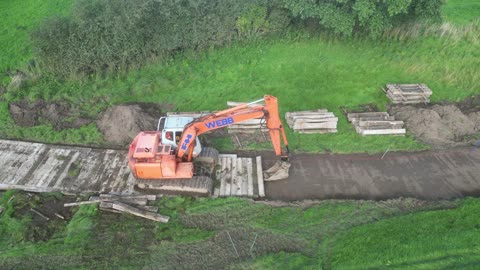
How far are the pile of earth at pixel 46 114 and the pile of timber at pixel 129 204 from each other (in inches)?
176

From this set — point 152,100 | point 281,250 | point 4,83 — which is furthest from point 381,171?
point 4,83

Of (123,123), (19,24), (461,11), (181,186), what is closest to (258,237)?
(181,186)

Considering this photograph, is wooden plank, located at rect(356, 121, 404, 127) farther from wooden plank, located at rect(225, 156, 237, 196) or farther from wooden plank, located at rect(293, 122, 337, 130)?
wooden plank, located at rect(225, 156, 237, 196)

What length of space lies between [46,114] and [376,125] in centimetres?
1412

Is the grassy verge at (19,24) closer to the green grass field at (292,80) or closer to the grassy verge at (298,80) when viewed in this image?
the green grass field at (292,80)

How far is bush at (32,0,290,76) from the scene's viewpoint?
1703 cm

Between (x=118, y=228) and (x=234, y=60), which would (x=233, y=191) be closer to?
(x=118, y=228)

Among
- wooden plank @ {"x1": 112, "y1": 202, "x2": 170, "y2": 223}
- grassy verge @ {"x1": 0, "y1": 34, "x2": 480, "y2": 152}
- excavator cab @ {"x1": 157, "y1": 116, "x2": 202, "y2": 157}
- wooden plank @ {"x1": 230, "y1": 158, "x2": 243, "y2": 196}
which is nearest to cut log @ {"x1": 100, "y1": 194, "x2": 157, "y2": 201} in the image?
wooden plank @ {"x1": 112, "y1": 202, "x2": 170, "y2": 223}

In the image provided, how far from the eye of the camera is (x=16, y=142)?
1524 centimetres

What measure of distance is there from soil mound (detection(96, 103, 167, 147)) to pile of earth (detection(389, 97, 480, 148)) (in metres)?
11.0

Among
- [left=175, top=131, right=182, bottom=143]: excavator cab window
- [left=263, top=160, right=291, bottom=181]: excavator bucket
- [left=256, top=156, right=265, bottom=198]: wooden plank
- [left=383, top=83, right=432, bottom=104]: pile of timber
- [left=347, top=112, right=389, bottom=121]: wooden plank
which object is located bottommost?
[left=256, top=156, right=265, bottom=198]: wooden plank

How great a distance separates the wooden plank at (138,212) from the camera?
12.2 m

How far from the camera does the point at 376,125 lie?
1588 centimetres

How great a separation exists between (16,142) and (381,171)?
14500mm
